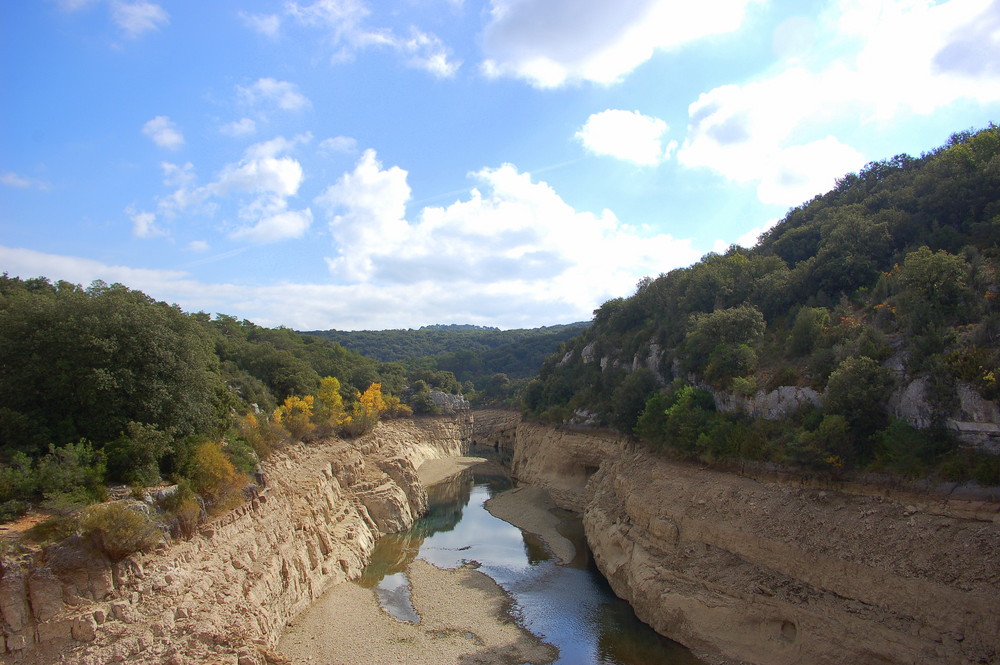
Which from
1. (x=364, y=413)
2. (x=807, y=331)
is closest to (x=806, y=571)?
(x=807, y=331)

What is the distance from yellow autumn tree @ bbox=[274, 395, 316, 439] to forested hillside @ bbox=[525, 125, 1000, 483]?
2135 cm

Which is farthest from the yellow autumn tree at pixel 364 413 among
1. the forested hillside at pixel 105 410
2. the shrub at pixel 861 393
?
the shrub at pixel 861 393

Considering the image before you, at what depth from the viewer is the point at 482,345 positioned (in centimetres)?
18475

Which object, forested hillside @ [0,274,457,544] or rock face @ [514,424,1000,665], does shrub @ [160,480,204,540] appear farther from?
rock face @ [514,424,1000,665]

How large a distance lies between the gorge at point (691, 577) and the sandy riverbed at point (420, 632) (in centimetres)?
110

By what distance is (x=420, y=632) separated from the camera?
872 inches

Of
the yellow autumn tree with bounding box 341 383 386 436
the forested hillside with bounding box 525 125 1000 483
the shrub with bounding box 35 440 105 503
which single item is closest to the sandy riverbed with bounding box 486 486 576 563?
the forested hillside with bounding box 525 125 1000 483

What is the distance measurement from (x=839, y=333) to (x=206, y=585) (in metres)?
26.8

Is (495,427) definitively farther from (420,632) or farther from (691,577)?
(691,577)

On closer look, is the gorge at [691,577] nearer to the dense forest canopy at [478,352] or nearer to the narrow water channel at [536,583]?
the narrow water channel at [536,583]

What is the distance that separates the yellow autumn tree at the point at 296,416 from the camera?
3728 centimetres

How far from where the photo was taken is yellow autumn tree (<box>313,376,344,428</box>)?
4214 centimetres

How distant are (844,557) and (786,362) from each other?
11438 millimetres

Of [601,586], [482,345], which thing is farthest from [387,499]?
[482,345]
